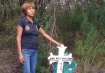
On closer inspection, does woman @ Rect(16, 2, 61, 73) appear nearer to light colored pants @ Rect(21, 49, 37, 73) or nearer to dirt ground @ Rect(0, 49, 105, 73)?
light colored pants @ Rect(21, 49, 37, 73)

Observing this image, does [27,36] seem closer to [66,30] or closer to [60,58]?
[60,58]

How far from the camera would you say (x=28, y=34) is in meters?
4.89

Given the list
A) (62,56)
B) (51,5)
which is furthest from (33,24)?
(51,5)

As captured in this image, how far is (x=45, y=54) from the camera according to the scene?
6.57 metres

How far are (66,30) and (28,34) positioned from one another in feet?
11.5

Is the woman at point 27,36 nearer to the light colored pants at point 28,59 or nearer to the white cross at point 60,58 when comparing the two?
the light colored pants at point 28,59

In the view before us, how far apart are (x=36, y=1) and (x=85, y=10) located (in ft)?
4.70

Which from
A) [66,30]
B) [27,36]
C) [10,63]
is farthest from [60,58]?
[66,30]

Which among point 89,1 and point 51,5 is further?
point 89,1

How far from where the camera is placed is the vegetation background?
22.1 ft

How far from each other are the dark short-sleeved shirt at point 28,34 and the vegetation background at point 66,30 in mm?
1576

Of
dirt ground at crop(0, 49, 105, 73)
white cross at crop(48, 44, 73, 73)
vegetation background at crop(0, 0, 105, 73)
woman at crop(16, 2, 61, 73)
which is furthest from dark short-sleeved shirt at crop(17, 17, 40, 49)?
dirt ground at crop(0, 49, 105, 73)

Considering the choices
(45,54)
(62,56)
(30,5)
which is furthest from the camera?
(45,54)

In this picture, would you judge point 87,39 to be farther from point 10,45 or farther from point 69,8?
point 10,45
